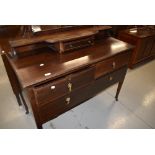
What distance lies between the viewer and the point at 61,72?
101 cm

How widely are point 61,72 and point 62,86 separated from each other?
0.42 feet

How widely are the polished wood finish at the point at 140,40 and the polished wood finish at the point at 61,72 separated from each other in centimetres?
111

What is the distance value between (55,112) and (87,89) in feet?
1.23

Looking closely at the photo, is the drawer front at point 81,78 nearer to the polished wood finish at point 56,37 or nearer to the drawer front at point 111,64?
the drawer front at point 111,64

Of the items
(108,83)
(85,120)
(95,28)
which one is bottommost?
(85,120)

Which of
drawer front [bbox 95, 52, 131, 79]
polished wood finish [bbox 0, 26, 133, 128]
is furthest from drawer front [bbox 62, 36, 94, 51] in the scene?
drawer front [bbox 95, 52, 131, 79]

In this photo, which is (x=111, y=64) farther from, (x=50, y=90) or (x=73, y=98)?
(x=50, y=90)

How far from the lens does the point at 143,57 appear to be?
2.72m

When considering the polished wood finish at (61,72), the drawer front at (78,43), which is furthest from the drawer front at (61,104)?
the drawer front at (78,43)

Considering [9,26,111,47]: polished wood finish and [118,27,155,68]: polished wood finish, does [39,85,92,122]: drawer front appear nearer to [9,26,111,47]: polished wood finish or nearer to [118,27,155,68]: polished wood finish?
[9,26,111,47]: polished wood finish

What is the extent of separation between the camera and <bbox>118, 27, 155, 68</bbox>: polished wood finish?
2.38 meters

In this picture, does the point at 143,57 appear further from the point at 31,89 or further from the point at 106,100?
the point at 31,89

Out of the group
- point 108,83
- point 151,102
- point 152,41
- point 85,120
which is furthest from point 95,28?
point 152,41

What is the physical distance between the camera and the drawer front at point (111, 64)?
1265mm
